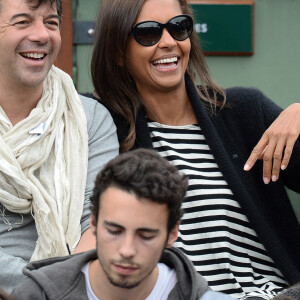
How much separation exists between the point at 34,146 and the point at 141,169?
31.2 inches

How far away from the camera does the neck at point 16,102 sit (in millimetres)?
2963

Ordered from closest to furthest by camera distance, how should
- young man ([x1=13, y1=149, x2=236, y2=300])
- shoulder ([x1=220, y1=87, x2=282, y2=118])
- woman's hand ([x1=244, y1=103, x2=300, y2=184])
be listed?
young man ([x1=13, y1=149, x2=236, y2=300]) < woman's hand ([x1=244, y1=103, x2=300, y2=184]) < shoulder ([x1=220, y1=87, x2=282, y2=118])

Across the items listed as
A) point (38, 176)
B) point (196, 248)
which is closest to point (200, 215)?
point (196, 248)

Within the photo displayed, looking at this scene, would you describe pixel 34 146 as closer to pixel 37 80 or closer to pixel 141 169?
pixel 37 80

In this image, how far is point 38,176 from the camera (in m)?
2.89

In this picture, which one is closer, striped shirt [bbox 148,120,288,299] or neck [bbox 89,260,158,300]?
neck [bbox 89,260,158,300]

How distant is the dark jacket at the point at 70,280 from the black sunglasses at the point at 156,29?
41.1 inches

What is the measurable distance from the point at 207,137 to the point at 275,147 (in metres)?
0.30

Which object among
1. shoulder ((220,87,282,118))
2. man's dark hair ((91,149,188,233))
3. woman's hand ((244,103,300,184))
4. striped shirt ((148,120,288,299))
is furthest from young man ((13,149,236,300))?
shoulder ((220,87,282,118))

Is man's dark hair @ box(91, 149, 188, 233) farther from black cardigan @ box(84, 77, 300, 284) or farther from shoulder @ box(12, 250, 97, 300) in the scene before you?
black cardigan @ box(84, 77, 300, 284)

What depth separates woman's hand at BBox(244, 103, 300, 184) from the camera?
296 centimetres

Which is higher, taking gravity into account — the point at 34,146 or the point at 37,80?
the point at 37,80

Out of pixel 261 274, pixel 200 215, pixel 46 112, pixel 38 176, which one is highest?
pixel 46 112

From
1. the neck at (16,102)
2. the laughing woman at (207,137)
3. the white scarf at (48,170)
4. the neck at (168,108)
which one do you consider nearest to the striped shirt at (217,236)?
the laughing woman at (207,137)
